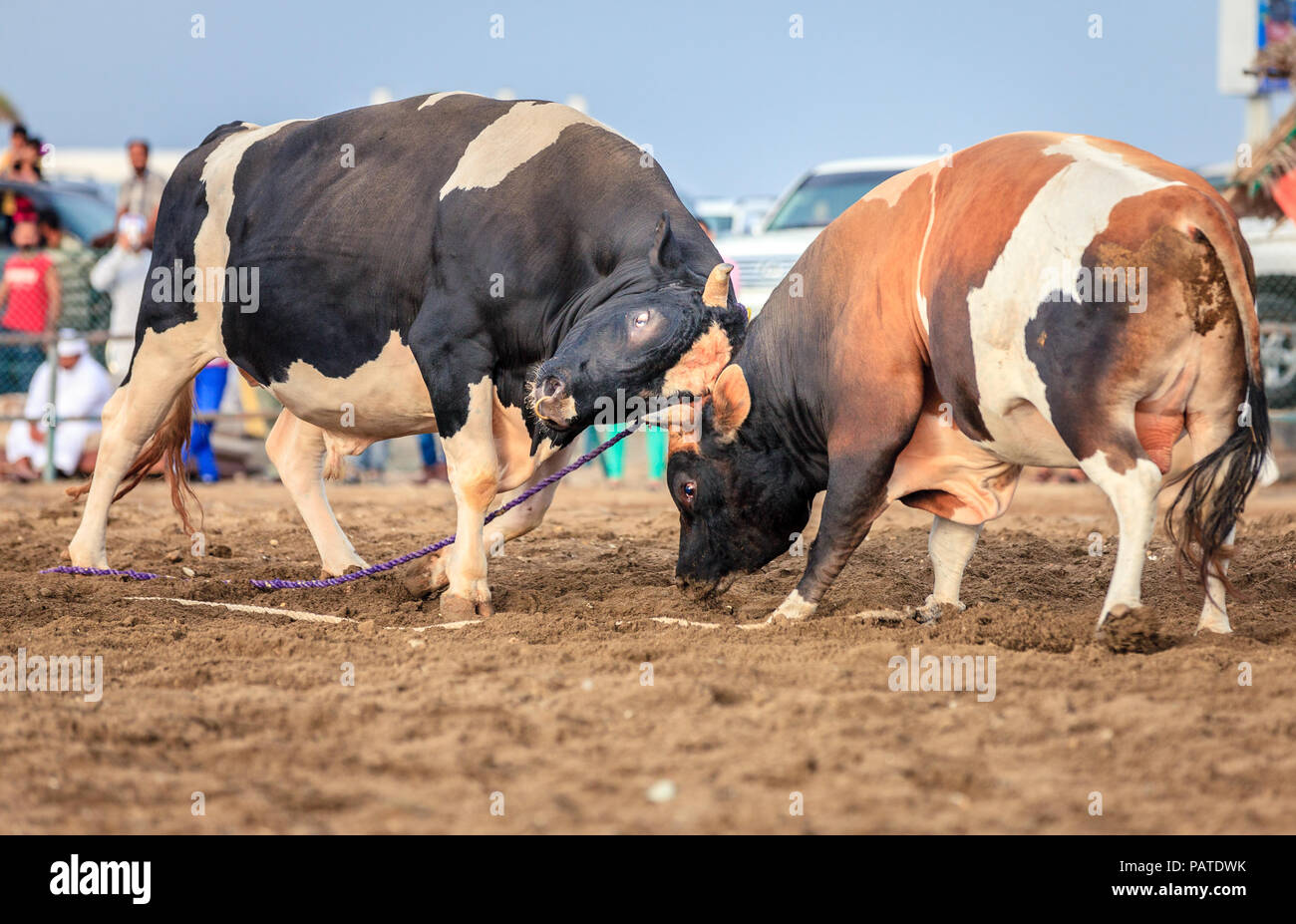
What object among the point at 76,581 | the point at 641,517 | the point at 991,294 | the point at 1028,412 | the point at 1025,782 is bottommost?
the point at 641,517

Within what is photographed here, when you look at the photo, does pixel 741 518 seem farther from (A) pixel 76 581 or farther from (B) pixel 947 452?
(A) pixel 76 581

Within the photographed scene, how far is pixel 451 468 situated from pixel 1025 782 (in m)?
2.64

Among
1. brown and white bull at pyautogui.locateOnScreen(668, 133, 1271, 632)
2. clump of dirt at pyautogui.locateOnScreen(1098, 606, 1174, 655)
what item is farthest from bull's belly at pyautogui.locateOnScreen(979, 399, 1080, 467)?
clump of dirt at pyautogui.locateOnScreen(1098, 606, 1174, 655)

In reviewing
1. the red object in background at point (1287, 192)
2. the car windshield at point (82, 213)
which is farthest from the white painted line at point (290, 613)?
the car windshield at point (82, 213)

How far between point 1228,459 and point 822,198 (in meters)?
7.72

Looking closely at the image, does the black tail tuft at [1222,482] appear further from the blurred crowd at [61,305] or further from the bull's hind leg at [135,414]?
the blurred crowd at [61,305]

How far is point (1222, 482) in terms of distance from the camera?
12.3 ft

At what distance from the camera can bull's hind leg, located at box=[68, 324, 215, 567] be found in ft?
18.6

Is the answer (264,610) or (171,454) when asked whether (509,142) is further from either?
(171,454)

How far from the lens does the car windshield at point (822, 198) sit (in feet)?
36.1

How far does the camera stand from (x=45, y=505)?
8531 millimetres

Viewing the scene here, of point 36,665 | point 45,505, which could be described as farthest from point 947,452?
point 45,505
